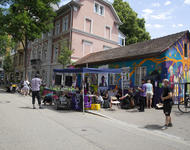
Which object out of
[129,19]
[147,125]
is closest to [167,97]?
[147,125]

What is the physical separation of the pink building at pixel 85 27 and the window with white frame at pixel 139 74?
10946 millimetres

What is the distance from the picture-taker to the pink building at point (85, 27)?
24173 mm

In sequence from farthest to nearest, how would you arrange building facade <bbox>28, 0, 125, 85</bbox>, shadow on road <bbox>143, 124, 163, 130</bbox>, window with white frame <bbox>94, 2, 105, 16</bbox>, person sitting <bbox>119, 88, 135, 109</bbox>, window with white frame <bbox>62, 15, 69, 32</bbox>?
window with white frame <bbox>94, 2, 105, 16</bbox>, window with white frame <bbox>62, 15, 69, 32</bbox>, building facade <bbox>28, 0, 125, 85</bbox>, person sitting <bbox>119, 88, 135, 109</bbox>, shadow on road <bbox>143, 124, 163, 130</bbox>

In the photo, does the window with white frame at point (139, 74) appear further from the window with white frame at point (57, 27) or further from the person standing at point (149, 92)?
the window with white frame at point (57, 27)

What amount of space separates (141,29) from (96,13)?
13.5 m

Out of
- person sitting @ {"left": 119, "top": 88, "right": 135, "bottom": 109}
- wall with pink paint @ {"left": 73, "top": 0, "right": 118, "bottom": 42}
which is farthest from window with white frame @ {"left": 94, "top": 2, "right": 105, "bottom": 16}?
person sitting @ {"left": 119, "top": 88, "right": 135, "bottom": 109}

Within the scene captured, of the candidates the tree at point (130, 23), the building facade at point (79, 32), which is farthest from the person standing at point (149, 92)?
the tree at point (130, 23)

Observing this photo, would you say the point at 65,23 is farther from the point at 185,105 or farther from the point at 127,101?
the point at 185,105

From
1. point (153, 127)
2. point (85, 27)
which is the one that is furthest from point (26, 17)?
point (153, 127)

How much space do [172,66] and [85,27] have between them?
15.5 metres

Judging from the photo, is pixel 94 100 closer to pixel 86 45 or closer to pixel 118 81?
pixel 118 81

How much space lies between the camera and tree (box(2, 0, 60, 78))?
22750mm

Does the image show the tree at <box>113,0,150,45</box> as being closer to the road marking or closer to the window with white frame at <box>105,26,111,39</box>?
the window with white frame at <box>105,26,111,39</box>

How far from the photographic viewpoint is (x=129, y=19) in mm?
36500
